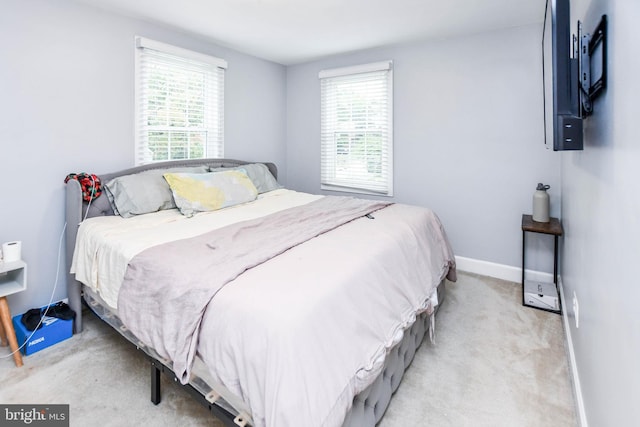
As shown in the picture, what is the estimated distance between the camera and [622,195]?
105 centimetres

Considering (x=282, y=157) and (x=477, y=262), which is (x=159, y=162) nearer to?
(x=282, y=157)

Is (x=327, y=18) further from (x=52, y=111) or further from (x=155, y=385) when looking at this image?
(x=155, y=385)

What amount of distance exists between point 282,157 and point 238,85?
1.12 metres

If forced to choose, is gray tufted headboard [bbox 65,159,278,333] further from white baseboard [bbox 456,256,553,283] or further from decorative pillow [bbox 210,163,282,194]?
white baseboard [bbox 456,256,553,283]

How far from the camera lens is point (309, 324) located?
1180 mm

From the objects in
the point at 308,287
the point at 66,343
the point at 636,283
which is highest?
the point at 636,283

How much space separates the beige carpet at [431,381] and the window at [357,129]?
1999 mm

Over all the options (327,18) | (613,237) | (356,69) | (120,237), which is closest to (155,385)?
(120,237)

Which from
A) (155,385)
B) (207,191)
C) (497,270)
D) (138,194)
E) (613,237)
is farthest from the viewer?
(497,270)

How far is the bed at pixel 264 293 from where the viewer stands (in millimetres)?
1146

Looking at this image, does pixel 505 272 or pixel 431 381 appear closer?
pixel 431 381

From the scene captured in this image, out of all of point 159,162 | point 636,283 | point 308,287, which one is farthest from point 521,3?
point 159,162

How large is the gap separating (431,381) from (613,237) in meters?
1.23

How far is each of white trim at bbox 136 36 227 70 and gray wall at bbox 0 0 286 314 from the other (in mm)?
91
